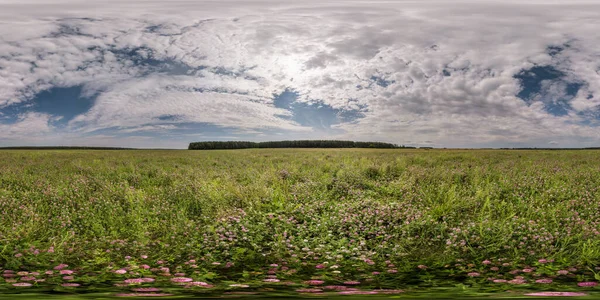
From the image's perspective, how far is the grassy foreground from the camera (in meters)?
4.30

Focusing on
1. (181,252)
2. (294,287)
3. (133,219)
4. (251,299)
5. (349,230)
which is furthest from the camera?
(133,219)

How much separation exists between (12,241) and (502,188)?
11.1 m

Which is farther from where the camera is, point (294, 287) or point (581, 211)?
point (581, 211)

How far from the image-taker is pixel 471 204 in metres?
8.47

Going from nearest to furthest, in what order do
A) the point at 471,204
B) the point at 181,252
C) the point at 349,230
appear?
the point at 181,252, the point at 349,230, the point at 471,204

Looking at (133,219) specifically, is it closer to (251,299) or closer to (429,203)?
(251,299)

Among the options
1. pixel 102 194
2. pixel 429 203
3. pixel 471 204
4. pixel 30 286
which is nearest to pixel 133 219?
pixel 102 194

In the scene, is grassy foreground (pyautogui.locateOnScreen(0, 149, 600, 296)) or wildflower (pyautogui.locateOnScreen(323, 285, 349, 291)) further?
grassy foreground (pyautogui.locateOnScreen(0, 149, 600, 296))

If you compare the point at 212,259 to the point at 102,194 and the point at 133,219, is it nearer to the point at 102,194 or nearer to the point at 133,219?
the point at 133,219

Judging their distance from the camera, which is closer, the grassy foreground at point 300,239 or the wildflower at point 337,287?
the wildflower at point 337,287

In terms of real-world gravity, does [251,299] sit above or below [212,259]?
above

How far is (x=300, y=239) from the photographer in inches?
247

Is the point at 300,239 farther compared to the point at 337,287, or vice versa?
the point at 300,239

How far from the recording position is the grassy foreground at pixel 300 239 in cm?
430
